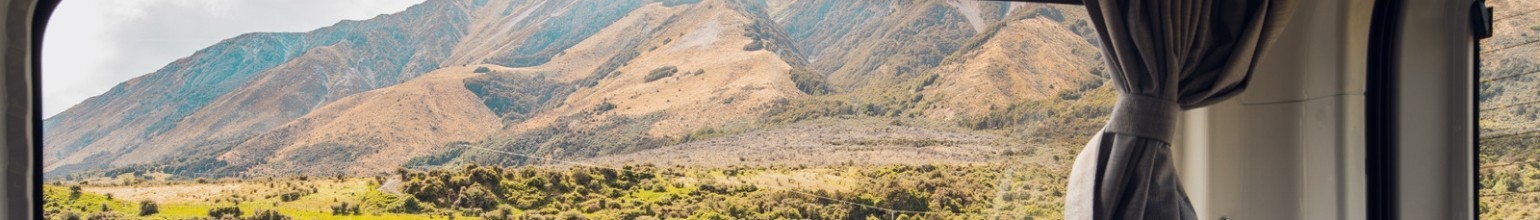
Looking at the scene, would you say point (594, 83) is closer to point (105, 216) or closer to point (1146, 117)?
point (105, 216)

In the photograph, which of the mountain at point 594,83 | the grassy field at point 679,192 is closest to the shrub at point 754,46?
the mountain at point 594,83

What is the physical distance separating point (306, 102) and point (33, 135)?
78 centimetres

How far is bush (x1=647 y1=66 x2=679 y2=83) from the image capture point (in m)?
2.87

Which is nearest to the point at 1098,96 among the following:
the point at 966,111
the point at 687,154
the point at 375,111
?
the point at 966,111

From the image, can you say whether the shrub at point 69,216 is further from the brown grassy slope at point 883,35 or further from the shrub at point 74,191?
the brown grassy slope at point 883,35

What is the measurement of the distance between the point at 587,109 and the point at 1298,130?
5.90ft

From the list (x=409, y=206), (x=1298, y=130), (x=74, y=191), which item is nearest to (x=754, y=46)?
(x=409, y=206)

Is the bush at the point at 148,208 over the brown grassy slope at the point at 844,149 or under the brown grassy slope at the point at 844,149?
under

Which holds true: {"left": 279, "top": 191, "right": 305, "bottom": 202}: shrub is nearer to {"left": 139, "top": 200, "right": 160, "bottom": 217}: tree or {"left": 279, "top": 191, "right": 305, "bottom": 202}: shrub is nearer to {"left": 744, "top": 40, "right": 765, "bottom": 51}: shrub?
{"left": 139, "top": 200, "right": 160, "bottom": 217}: tree

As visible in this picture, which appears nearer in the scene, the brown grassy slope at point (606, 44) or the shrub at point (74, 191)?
the shrub at point (74, 191)

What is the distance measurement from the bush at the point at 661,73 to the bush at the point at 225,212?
3.57 feet

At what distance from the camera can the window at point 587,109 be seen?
2502 millimetres

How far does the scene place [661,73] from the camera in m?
2.88

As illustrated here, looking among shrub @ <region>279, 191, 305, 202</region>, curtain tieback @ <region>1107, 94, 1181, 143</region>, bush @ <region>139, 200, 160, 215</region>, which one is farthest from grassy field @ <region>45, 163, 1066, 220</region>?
curtain tieback @ <region>1107, 94, 1181, 143</region>
